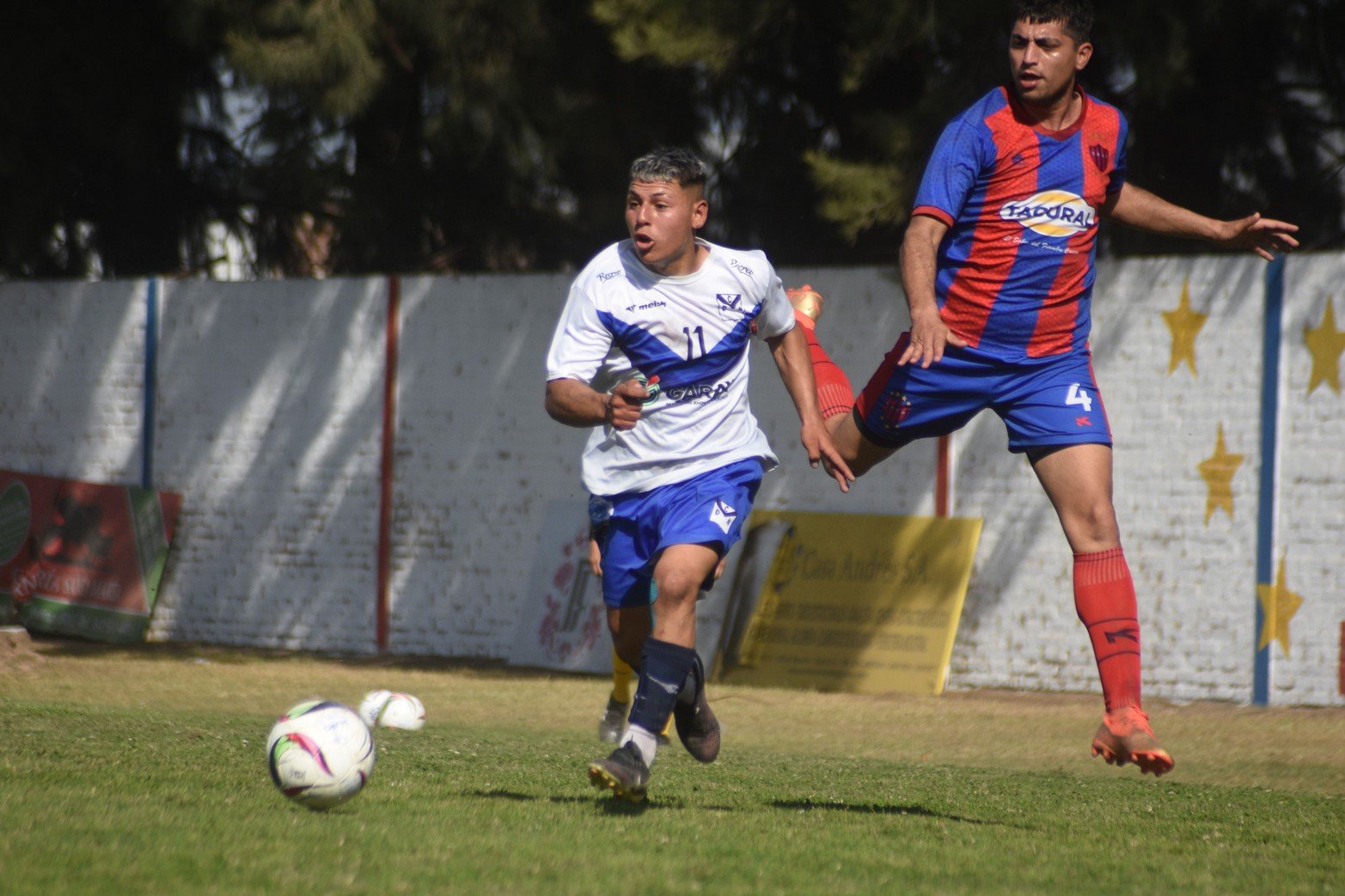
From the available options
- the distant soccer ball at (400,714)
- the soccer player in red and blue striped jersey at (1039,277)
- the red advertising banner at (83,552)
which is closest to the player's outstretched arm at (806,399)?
the soccer player in red and blue striped jersey at (1039,277)

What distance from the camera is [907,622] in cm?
1052

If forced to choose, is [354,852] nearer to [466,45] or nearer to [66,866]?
[66,866]

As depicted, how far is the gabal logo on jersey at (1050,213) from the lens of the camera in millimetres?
4922

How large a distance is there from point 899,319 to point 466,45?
173 inches

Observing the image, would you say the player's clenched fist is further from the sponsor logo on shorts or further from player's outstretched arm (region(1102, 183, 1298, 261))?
player's outstretched arm (region(1102, 183, 1298, 261))

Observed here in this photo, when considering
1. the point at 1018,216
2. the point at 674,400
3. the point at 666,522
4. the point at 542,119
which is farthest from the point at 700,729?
the point at 542,119

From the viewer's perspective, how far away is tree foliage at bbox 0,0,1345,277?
409 inches

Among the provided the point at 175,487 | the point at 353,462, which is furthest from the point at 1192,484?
the point at 175,487

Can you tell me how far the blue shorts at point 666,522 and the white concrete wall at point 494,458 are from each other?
562 centimetres

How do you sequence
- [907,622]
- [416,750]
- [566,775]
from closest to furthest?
[566,775], [416,750], [907,622]

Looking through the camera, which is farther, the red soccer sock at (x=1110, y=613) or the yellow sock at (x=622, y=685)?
the yellow sock at (x=622, y=685)

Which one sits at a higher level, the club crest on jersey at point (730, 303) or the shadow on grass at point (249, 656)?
the club crest on jersey at point (730, 303)

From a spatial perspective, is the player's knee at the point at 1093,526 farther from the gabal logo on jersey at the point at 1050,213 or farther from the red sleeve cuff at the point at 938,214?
the red sleeve cuff at the point at 938,214

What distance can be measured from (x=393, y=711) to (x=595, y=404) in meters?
4.04
